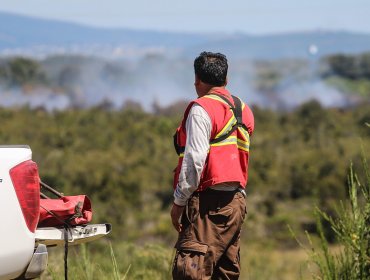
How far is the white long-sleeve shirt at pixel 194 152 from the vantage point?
502 cm

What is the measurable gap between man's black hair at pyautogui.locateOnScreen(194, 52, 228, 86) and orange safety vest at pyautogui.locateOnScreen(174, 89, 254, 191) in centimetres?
8

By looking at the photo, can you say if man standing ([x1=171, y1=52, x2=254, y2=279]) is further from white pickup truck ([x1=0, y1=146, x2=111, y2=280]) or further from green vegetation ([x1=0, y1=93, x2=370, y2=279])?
green vegetation ([x1=0, y1=93, x2=370, y2=279])

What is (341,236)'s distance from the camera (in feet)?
17.3

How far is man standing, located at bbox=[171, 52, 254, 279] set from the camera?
5.08m

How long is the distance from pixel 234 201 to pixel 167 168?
3707 centimetres

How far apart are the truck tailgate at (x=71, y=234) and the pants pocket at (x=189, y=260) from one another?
1.69 feet

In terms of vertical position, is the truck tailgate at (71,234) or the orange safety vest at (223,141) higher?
the orange safety vest at (223,141)

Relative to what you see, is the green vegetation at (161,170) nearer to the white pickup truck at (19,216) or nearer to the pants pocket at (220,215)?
the pants pocket at (220,215)

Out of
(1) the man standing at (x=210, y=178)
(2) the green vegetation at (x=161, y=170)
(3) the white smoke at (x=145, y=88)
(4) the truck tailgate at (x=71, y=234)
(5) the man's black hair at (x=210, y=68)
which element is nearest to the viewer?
(4) the truck tailgate at (x=71, y=234)

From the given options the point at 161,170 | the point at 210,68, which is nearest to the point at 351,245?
the point at 210,68

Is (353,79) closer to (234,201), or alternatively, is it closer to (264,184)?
(264,184)

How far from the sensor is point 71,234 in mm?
5141

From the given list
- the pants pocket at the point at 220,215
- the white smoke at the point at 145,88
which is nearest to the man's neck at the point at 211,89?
the pants pocket at the point at 220,215

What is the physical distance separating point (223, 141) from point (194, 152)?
0.29m
